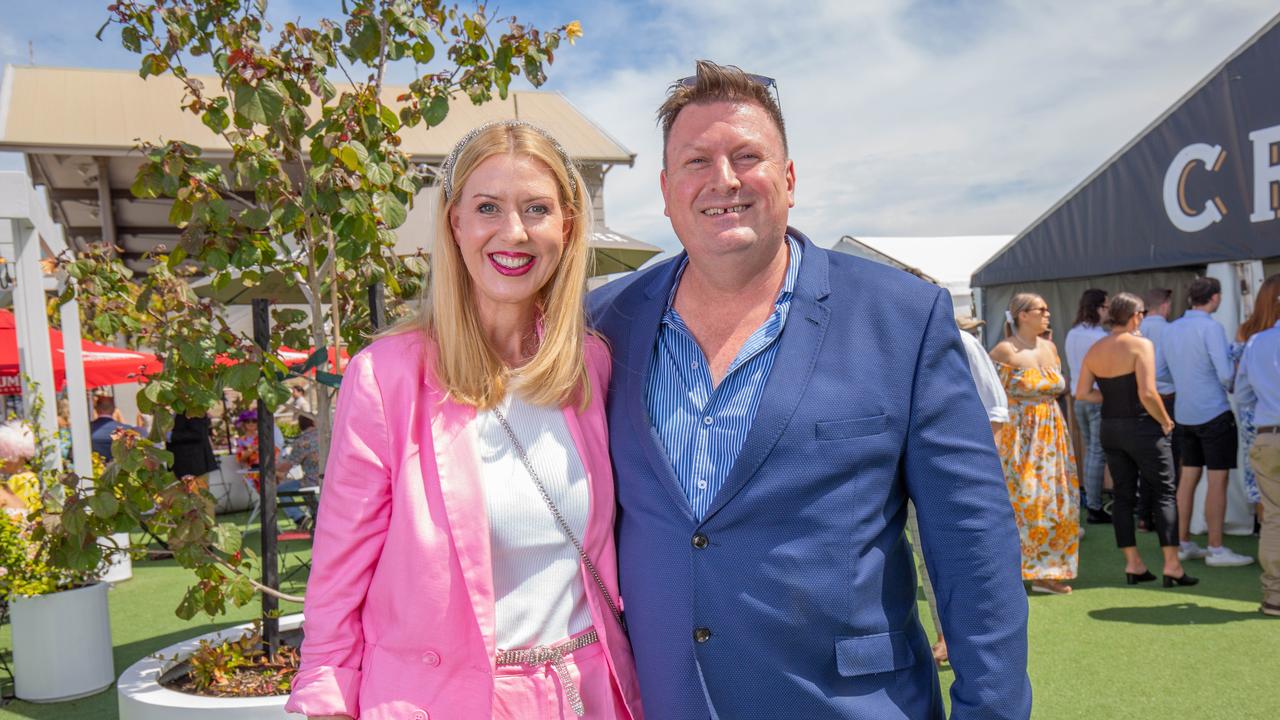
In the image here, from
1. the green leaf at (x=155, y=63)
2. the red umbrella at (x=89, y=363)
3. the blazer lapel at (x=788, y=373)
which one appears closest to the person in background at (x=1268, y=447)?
the blazer lapel at (x=788, y=373)

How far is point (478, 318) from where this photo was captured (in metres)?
1.99

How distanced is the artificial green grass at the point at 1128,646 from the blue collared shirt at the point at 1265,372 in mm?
1207

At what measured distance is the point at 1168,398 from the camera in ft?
24.4

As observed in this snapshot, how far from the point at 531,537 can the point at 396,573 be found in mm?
266

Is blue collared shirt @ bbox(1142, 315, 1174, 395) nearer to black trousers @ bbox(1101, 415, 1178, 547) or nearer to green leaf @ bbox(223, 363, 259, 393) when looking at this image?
black trousers @ bbox(1101, 415, 1178, 547)

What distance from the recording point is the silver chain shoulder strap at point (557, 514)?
1815 millimetres

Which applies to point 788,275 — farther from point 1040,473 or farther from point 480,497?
point 1040,473

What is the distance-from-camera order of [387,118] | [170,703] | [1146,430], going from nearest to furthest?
[387,118] → [170,703] → [1146,430]

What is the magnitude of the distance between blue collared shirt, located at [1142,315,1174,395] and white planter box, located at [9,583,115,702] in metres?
7.67

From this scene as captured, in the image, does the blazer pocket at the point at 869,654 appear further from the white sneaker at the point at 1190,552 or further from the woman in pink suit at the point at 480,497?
the white sneaker at the point at 1190,552

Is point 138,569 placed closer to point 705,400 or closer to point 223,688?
point 223,688

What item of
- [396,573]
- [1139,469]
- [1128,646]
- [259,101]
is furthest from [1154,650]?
[259,101]

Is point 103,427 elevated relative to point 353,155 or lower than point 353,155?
lower

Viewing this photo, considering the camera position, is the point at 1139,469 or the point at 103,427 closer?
the point at 1139,469
